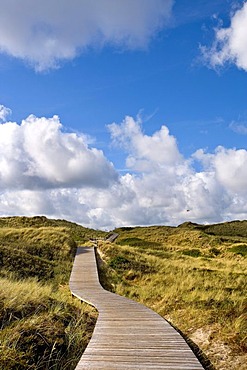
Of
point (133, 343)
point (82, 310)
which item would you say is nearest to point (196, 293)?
point (82, 310)

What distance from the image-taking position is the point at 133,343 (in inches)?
300

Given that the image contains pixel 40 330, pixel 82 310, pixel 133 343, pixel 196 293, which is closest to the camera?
pixel 133 343

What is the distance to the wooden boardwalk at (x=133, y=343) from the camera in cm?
647

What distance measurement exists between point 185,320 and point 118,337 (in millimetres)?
2881

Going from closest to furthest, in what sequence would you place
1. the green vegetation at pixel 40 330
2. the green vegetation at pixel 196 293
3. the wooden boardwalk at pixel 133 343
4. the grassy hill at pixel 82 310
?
the wooden boardwalk at pixel 133 343 → the green vegetation at pixel 40 330 → the grassy hill at pixel 82 310 → the green vegetation at pixel 196 293

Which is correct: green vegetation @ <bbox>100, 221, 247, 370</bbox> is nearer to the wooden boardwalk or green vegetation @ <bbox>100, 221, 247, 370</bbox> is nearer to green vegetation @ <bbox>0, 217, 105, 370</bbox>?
the wooden boardwalk

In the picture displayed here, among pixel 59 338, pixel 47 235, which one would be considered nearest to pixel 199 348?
pixel 59 338

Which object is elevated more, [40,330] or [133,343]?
[40,330]

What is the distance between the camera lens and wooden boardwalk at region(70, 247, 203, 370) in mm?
6469

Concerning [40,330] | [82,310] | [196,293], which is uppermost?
[196,293]

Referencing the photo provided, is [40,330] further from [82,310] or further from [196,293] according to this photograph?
[196,293]

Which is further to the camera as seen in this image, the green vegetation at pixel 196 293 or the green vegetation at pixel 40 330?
the green vegetation at pixel 196 293

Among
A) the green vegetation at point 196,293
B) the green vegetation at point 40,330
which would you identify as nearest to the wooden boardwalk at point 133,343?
the green vegetation at point 40,330

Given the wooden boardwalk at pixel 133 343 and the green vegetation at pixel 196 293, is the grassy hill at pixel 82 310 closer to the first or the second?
the green vegetation at pixel 196 293
